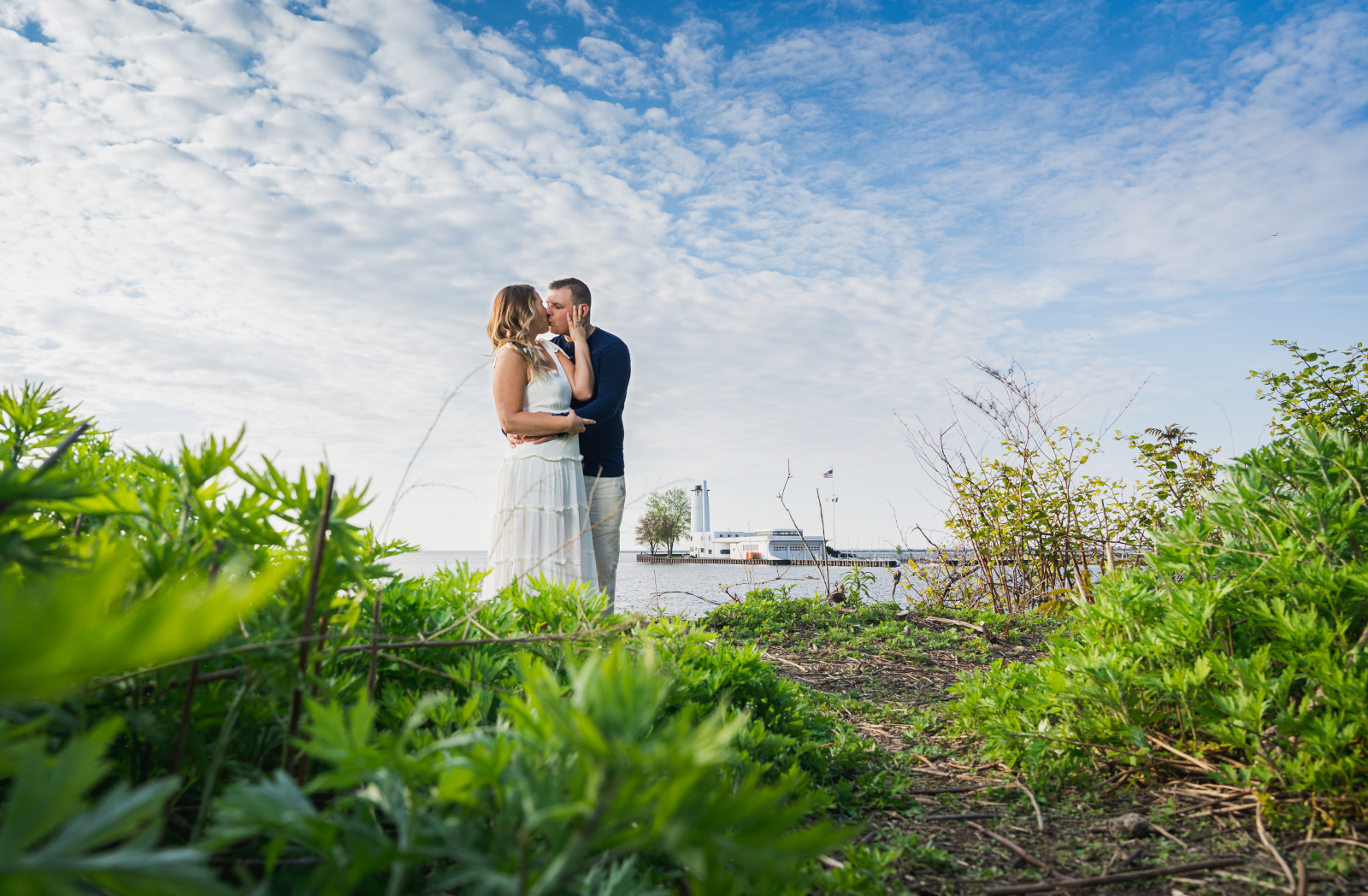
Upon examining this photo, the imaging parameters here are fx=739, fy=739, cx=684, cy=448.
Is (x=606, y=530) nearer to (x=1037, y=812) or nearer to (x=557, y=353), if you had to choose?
(x=557, y=353)

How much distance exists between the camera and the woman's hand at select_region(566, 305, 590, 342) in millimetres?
6582

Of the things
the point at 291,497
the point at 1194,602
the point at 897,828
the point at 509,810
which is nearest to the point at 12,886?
the point at 509,810

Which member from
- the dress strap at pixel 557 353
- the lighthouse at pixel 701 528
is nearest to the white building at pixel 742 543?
the lighthouse at pixel 701 528

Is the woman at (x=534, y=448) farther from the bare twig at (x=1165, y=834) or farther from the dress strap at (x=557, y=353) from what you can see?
the bare twig at (x=1165, y=834)

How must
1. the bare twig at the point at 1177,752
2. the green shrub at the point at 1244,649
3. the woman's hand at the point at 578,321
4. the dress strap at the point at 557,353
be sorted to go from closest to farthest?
the green shrub at the point at 1244,649
the bare twig at the point at 1177,752
the dress strap at the point at 557,353
the woman's hand at the point at 578,321

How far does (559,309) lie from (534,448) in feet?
5.30

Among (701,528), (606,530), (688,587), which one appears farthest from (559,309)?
(701,528)

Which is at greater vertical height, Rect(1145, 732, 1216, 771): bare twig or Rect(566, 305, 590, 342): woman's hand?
Rect(566, 305, 590, 342): woman's hand

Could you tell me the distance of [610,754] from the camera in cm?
70

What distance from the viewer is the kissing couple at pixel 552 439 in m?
5.82

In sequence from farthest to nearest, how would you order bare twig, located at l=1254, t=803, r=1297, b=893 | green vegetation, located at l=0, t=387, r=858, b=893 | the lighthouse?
the lighthouse → bare twig, located at l=1254, t=803, r=1297, b=893 → green vegetation, located at l=0, t=387, r=858, b=893

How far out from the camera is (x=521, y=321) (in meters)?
6.11

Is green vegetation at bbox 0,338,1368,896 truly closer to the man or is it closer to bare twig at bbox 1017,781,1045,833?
bare twig at bbox 1017,781,1045,833

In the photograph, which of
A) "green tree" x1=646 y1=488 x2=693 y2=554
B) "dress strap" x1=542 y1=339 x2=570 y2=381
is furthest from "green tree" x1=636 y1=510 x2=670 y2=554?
"dress strap" x1=542 y1=339 x2=570 y2=381
